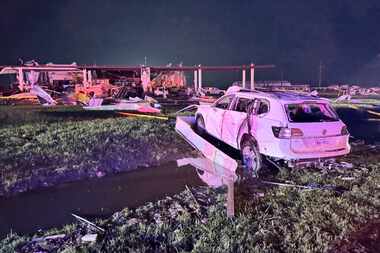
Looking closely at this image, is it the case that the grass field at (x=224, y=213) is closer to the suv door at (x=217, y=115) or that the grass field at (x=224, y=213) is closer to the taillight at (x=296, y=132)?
the taillight at (x=296, y=132)

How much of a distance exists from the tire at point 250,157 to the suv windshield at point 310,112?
111 cm

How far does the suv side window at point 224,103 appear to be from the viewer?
29.2 ft

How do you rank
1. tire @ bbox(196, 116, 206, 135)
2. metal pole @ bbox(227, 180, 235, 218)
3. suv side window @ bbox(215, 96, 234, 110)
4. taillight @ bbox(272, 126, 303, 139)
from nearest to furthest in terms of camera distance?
metal pole @ bbox(227, 180, 235, 218)
taillight @ bbox(272, 126, 303, 139)
suv side window @ bbox(215, 96, 234, 110)
tire @ bbox(196, 116, 206, 135)

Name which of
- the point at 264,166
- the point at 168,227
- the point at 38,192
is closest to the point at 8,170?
A: the point at 38,192

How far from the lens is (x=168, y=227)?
4816 mm

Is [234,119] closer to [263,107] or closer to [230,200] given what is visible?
[263,107]

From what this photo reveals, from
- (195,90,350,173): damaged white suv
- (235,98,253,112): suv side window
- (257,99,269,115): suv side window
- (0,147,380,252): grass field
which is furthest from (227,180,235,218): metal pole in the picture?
(235,98,253,112): suv side window

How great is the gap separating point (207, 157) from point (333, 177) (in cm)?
339

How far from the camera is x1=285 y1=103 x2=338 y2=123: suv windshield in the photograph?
7.27 meters

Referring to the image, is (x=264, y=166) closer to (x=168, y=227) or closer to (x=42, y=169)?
(x=168, y=227)

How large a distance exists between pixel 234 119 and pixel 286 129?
1.75 metres

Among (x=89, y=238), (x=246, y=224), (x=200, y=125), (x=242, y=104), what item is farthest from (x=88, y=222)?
(x=200, y=125)

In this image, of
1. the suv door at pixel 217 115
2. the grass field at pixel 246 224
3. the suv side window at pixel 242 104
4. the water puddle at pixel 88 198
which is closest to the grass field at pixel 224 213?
the grass field at pixel 246 224

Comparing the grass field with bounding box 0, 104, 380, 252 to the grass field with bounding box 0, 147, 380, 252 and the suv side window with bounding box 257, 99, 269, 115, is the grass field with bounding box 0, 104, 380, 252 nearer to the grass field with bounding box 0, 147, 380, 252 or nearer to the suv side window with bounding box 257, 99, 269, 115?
the grass field with bounding box 0, 147, 380, 252
